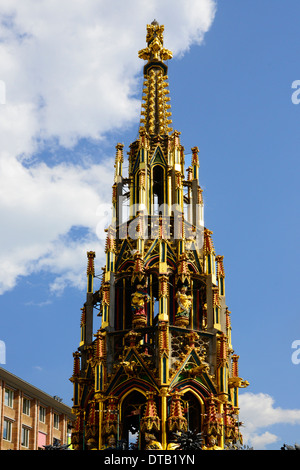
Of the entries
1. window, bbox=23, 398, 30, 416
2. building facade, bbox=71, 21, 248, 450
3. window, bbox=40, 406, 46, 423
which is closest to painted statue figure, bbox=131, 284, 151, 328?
building facade, bbox=71, 21, 248, 450

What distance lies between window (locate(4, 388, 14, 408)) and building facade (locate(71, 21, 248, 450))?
35399 mm

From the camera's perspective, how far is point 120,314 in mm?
64875

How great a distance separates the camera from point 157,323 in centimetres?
6462

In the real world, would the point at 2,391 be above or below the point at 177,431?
above

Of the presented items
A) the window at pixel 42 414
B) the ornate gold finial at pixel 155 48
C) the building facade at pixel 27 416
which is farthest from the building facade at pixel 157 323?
the window at pixel 42 414

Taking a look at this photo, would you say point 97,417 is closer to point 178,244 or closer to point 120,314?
point 120,314

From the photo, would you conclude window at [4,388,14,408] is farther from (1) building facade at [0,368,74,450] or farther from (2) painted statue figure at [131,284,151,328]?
(2) painted statue figure at [131,284,151,328]

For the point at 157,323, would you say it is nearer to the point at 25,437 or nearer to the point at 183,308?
the point at 183,308

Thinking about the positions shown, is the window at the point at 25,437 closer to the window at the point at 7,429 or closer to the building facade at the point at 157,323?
the window at the point at 7,429

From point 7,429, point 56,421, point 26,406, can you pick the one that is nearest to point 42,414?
point 56,421

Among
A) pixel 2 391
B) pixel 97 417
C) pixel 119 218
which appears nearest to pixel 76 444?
pixel 97 417

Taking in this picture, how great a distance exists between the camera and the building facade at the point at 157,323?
59406mm

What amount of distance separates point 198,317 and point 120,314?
5.48 metres

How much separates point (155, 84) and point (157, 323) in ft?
71.8
